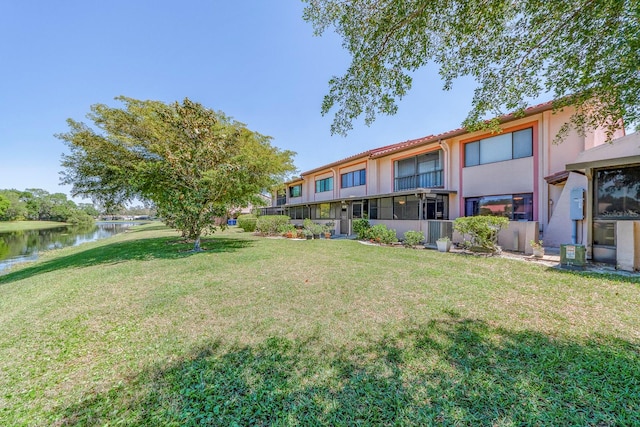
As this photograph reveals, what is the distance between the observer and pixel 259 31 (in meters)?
9.30

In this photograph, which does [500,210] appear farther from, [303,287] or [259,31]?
[259,31]

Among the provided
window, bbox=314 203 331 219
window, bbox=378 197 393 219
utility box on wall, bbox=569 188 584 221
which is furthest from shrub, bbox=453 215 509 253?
window, bbox=314 203 331 219

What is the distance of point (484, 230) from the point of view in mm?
9312

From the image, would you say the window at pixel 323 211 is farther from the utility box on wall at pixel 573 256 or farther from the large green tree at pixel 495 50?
the large green tree at pixel 495 50

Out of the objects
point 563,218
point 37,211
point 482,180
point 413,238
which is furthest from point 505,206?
point 37,211

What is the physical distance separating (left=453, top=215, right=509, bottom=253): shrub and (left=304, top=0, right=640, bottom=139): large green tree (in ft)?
16.3

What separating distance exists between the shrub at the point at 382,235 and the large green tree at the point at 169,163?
641cm

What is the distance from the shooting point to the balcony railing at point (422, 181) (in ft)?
45.9

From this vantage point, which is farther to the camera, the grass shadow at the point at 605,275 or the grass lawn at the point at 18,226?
the grass lawn at the point at 18,226

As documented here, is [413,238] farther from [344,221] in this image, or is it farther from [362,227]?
[344,221]

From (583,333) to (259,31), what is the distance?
11975 mm

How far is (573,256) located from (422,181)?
8606mm

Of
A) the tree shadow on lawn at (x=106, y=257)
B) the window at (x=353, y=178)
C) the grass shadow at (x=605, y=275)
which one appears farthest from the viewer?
the window at (x=353, y=178)

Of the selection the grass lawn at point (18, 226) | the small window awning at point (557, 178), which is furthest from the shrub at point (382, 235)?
the grass lawn at point (18, 226)
